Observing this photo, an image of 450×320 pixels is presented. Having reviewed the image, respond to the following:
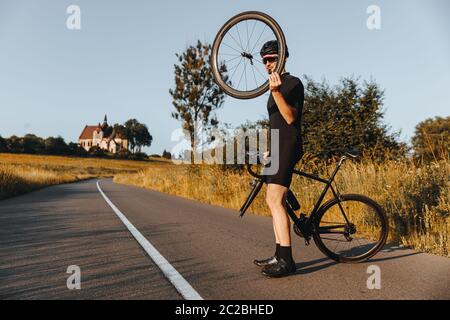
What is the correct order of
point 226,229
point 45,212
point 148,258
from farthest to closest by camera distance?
point 45,212 < point 226,229 < point 148,258

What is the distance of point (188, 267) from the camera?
14.4ft

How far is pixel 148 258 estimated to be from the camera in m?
4.84

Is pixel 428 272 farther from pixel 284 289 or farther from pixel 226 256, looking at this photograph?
pixel 226 256

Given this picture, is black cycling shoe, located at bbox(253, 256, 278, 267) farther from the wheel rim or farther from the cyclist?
the wheel rim

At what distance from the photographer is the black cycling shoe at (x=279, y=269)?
12.9 feet

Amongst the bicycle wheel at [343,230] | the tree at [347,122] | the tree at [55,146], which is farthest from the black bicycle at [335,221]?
the tree at [55,146]

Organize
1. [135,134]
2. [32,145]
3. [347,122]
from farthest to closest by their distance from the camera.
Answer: [135,134] < [32,145] < [347,122]

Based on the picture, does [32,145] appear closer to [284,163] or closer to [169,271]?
[169,271]

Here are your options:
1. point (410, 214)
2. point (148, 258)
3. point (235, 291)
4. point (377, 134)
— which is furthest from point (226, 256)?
point (377, 134)

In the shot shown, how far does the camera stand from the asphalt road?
3.47 metres

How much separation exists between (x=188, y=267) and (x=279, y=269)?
1028 mm

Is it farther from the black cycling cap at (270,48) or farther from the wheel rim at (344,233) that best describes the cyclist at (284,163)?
the wheel rim at (344,233)

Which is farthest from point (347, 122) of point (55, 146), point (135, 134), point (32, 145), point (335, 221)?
point (135, 134)
